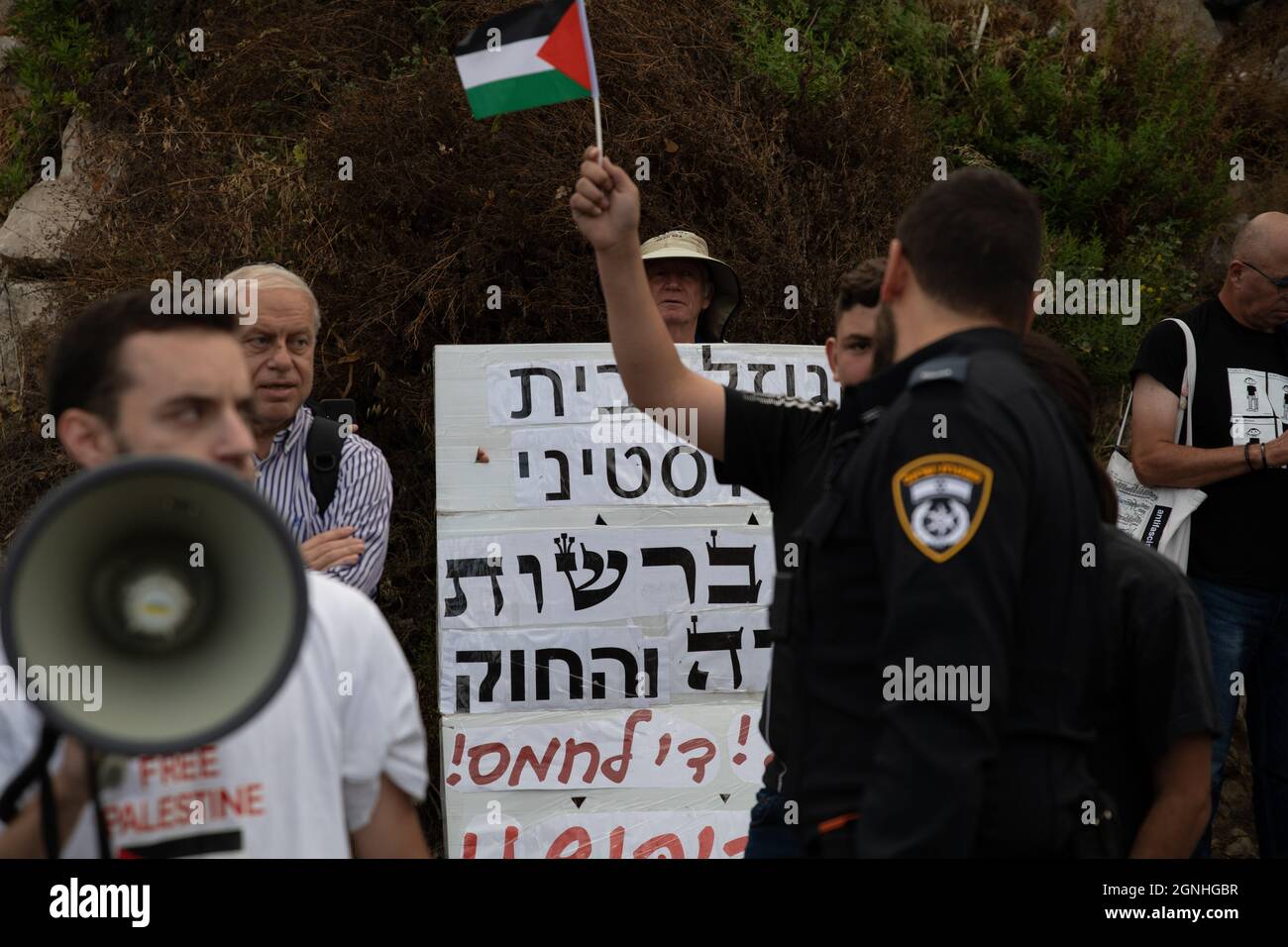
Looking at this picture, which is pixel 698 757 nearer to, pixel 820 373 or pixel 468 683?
pixel 468 683

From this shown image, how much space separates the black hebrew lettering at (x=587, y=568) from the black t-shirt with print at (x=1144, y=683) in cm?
280

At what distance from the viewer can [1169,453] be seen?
4.78 metres

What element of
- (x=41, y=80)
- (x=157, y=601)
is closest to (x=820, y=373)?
(x=157, y=601)

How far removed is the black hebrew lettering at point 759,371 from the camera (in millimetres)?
5625

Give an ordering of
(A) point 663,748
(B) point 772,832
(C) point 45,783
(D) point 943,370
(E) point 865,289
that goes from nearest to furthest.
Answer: (C) point 45,783 → (D) point 943,370 → (B) point 772,832 → (E) point 865,289 → (A) point 663,748

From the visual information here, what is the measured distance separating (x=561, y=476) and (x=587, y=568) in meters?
0.39

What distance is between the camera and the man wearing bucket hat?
18.4 feet

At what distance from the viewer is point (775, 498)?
2904 mm

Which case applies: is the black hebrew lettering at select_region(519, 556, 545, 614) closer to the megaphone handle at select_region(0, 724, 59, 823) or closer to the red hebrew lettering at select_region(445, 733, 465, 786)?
the red hebrew lettering at select_region(445, 733, 465, 786)

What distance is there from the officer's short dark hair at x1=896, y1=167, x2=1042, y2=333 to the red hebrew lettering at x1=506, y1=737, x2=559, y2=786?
10.8 feet

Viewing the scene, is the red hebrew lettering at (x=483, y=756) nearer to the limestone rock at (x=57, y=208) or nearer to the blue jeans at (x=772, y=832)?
the blue jeans at (x=772, y=832)

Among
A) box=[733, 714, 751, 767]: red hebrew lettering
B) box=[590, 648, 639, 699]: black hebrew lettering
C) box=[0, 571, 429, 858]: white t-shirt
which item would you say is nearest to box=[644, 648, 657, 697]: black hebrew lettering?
box=[590, 648, 639, 699]: black hebrew lettering

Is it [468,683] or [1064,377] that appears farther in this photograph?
[468,683]

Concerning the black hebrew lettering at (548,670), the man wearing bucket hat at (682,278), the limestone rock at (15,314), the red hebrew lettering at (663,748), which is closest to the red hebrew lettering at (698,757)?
the red hebrew lettering at (663,748)
